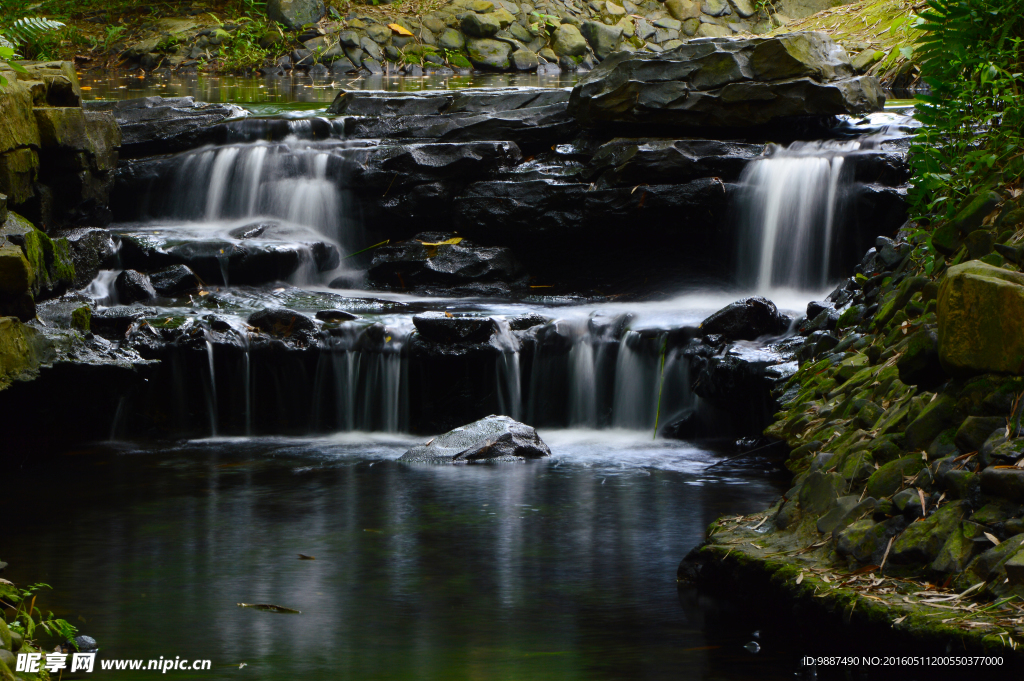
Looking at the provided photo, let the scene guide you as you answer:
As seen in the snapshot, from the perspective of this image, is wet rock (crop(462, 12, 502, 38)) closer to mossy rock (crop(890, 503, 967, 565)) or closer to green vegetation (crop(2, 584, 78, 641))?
green vegetation (crop(2, 584, 78, 641))

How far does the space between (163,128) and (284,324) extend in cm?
400

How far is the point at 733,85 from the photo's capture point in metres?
8.71

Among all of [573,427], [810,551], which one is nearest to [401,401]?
[573,427]

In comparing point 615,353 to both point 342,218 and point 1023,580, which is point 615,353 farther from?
point 1023,580

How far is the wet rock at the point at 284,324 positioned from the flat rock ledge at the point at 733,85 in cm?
361

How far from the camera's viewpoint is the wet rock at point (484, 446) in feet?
20.0

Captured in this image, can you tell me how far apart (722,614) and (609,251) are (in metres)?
5.68

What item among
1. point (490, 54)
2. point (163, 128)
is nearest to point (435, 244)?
point (163, 128)

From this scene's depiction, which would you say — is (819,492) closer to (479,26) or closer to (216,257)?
(216,257)

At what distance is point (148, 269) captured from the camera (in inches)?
323

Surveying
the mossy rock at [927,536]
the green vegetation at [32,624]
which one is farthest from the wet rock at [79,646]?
the mossy rock at [927,536]

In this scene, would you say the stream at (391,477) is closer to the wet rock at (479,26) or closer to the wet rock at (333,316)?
the wet rock at (333,316)

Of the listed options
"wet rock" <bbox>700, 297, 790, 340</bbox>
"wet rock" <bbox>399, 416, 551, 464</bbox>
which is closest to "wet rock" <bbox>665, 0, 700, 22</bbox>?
"wet rock" <bbox>700, 297, 790, 340</bbox>

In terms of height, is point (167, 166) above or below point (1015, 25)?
below
